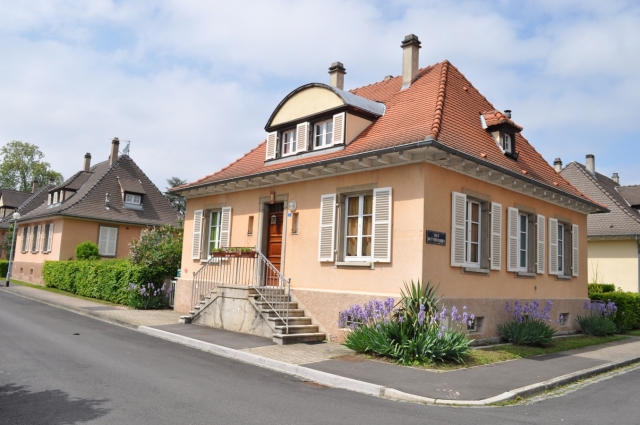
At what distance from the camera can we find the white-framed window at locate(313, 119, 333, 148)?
1434cm

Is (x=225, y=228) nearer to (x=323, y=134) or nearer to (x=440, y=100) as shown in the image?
(x=323, y=134)

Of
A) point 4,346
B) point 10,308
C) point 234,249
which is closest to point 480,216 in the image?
point 234,249

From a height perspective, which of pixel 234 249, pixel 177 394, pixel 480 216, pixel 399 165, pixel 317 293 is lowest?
pixel 177 394

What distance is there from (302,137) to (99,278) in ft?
38.8

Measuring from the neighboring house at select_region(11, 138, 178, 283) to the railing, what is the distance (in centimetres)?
1581

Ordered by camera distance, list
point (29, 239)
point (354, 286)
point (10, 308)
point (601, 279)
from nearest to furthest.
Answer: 1. point (354, 286)
2. point (10, 308)
3. point (601, 279)
4. point (29, 239)

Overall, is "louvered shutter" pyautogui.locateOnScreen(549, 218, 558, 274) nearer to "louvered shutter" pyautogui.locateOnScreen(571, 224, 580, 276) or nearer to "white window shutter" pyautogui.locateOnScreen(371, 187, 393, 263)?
"louvered shutter" pyautogui.locateOnScreen(571, 224, 580, 276)

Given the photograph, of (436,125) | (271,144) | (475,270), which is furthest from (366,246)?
(271,144)

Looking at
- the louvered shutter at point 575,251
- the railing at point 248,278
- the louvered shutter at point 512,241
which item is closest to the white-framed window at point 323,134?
the railing at point 248,278

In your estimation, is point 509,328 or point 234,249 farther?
point 234,249

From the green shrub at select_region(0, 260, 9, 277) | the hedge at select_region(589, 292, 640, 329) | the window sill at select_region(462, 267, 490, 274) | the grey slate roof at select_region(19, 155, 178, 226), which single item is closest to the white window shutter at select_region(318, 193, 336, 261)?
the window sill at select_region(462, 267, 490, 274)

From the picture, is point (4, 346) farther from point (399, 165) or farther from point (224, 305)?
point (399, 165)

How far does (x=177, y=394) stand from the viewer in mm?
6898

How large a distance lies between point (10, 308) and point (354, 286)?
483 inches
